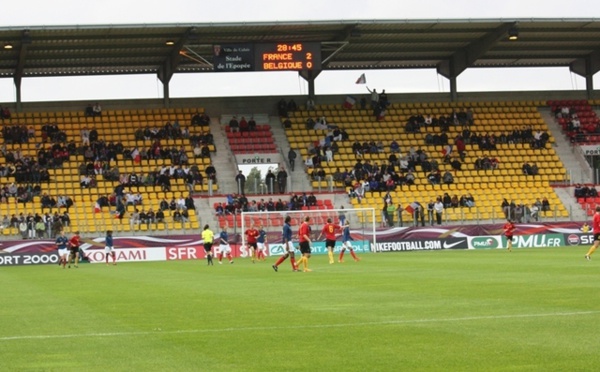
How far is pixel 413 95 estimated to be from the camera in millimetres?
70562

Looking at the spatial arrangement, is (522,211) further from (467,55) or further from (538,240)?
(467,55)

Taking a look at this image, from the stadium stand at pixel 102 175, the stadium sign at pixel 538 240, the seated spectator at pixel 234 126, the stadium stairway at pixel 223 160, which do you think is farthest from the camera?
the seated spectator at pixel 234 126

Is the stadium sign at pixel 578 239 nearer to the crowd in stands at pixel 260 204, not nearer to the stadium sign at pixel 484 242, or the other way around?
the stadium sign at pixel 484 242

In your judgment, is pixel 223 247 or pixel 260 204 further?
pixel 260 204

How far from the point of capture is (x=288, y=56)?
191 ft

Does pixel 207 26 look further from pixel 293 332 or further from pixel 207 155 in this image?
pixel 293 332

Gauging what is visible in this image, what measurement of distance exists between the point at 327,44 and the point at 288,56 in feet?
10.8

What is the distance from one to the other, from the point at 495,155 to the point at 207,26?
64.7 ft

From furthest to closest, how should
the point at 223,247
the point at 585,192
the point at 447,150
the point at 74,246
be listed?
the point at 447,150, the point at 585,192, the point at 223,247, the point at 74,246

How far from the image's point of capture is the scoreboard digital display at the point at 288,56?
2277 inches

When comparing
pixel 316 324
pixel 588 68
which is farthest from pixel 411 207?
pixel 316 324

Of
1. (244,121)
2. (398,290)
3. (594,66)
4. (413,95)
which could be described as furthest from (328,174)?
(398,290)

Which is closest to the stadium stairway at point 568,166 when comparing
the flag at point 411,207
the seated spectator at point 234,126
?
the flag at point 411,207

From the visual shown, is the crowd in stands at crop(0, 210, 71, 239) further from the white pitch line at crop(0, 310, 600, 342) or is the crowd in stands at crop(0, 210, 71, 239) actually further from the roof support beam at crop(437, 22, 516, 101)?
the white pitch line at crop(0, 310, 600, 342)
